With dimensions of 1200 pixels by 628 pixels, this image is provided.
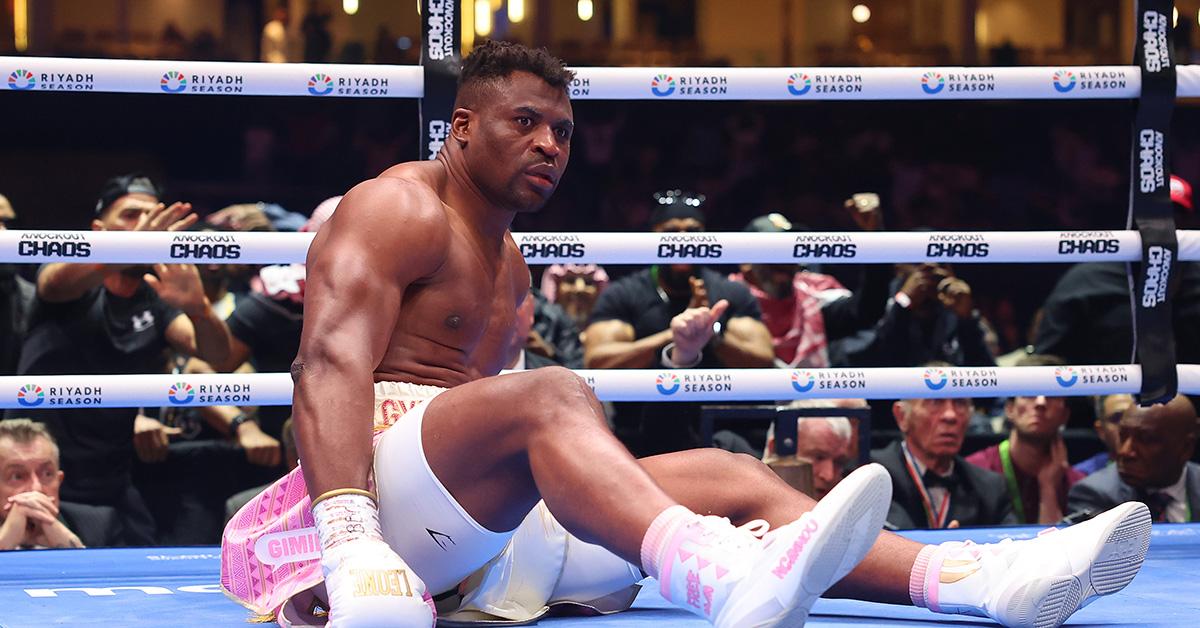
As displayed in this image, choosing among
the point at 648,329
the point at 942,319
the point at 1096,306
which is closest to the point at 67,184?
the point at 648,329

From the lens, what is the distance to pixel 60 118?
6727 millimetres

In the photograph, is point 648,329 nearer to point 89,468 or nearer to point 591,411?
point 89,468

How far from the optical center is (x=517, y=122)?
7.60 ft

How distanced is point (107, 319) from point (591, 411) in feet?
8.87

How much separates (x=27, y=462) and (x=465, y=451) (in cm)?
208

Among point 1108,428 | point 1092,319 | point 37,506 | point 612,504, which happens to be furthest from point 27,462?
point 1092,319

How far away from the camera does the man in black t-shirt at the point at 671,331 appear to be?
13.7 feet

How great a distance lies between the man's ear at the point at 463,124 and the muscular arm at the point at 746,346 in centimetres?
222

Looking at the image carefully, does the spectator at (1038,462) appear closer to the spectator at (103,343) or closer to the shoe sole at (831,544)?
the spectator at (103,343)

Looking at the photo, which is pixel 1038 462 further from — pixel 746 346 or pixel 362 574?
pixel 362 574

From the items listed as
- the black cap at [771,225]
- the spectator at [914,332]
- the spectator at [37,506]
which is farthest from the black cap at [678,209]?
the spectator at [37,506]

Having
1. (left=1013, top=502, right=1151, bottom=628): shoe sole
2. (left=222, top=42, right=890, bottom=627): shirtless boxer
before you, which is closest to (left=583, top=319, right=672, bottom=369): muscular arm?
(left=222, top=42, right=890, bottom=627): shirtless boxer

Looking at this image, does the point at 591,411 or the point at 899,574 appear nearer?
the point at 591,411

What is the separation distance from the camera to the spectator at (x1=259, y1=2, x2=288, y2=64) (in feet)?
26.1
